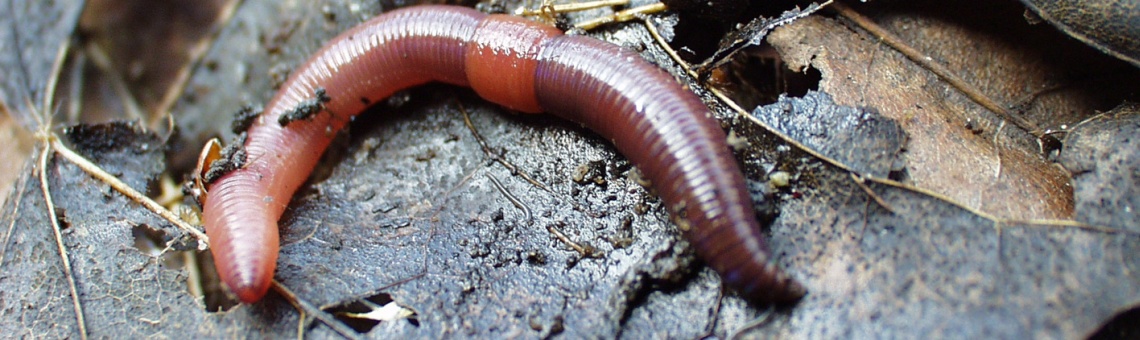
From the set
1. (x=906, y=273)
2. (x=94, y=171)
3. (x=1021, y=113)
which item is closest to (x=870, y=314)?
(x=906, y=273)

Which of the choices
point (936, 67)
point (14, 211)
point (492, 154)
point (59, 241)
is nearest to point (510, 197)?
point (492, 154)

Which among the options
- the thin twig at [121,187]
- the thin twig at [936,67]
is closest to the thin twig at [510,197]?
the thin twig at [121,187]

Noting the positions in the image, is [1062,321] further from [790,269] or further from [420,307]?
[420,307]

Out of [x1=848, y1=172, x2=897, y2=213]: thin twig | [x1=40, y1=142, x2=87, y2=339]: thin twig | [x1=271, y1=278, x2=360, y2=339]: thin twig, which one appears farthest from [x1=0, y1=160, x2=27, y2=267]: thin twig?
[x1=848, y1=172, x2=897, y2=213]: thin twig

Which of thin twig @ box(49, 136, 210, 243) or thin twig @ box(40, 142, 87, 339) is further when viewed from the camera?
thin twig @ box(49, 136, 210, 243)

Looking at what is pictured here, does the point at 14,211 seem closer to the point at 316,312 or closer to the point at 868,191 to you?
the point at 316,312

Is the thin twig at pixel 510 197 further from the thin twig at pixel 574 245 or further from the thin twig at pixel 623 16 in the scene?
the thin twig at pixel 623 16

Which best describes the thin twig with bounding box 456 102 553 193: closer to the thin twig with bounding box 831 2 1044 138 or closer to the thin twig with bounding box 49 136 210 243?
the thin twig with bounding box 49 136 210 243

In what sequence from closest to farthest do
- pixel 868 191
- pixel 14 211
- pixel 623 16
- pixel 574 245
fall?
1. pixel 868 191
2. pixel 574 245
3. pixel 14 211
4. pixel 623 16
